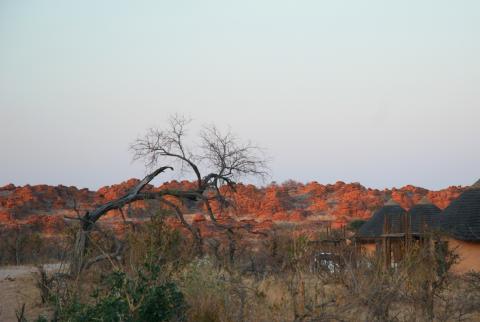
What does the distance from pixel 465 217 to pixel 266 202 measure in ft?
102

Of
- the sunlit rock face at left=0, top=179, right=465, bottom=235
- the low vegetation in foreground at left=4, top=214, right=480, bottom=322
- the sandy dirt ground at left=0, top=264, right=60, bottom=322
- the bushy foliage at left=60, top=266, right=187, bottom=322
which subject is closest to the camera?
the bushy foliage at left=60, top=266, right=187, bottom=322

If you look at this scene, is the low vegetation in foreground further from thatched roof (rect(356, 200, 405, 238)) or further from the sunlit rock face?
the sunlit rock face

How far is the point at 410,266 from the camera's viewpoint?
8.37 m

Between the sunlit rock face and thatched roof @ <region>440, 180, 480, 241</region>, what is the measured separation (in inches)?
751

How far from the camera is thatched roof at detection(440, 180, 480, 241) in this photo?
1778 cm

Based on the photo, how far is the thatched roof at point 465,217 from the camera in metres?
17.8

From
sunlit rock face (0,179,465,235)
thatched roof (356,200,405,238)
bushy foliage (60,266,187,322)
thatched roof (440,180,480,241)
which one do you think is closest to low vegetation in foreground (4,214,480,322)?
bushy foliage (60,266,187,322)

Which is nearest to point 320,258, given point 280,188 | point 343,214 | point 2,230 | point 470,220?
point 470,220

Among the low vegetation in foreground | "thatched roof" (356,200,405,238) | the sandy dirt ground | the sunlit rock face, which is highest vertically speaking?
the sunlit rock face

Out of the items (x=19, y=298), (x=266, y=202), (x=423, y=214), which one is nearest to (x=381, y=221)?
(x=423, y=214)

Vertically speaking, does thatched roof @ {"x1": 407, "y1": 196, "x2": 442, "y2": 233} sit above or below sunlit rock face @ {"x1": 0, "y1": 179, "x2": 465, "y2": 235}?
below

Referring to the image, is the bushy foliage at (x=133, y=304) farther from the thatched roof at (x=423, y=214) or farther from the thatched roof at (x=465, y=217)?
the thatched roof at (x=423, y=214)

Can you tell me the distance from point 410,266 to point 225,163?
8683mm

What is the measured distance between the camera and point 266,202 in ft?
162
